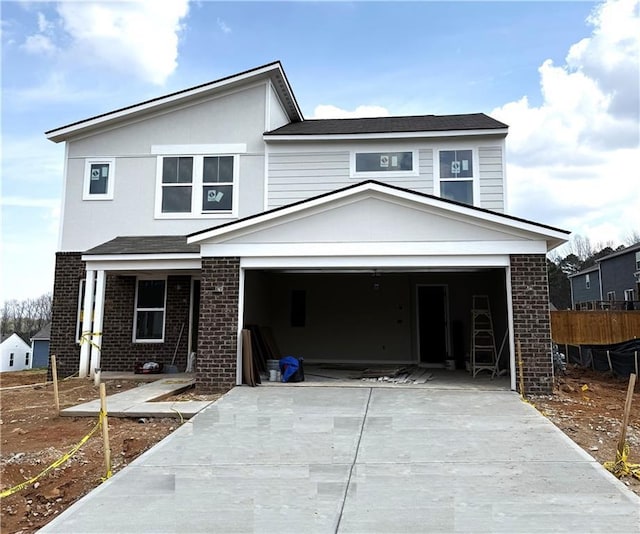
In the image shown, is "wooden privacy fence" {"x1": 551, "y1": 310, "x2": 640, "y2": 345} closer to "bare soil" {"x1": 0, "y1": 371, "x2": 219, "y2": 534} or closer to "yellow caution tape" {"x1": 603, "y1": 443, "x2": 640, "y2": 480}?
"yellow caution tape" {"x1": 603, "y1": 443, "x2": 640, "y2": 480}

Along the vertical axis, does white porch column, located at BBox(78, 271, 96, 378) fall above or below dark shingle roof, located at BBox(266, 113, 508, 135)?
below

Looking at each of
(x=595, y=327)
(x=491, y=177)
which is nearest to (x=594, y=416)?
(x=491, y=177)

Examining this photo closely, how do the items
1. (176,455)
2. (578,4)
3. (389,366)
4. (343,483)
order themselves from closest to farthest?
(343,483) < (176,455) < (578,4) < (389,366)

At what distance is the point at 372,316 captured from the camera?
13.9m

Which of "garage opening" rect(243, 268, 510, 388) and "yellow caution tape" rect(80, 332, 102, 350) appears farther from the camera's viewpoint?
"garage opening" rect(243, 268, 510, 388)

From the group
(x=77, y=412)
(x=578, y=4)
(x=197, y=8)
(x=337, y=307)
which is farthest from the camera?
(x=337, y=307)

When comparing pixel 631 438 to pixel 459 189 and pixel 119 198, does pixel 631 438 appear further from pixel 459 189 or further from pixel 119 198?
pixel 119 198

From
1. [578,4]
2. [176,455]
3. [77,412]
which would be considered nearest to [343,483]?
[176,455]

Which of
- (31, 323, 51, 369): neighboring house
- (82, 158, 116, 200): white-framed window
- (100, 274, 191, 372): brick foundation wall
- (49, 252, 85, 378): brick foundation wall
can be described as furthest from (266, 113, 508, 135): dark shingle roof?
(31, 323, 51, 369): neighboring house

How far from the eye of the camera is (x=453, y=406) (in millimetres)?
7965

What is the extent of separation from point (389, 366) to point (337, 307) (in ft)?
7.40

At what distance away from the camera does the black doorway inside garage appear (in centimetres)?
1359

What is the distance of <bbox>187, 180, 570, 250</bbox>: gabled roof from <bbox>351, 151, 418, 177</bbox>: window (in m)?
3.44

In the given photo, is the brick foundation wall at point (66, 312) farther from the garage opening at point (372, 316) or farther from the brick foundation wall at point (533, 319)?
the brick foundation wall at point (533, 319)
